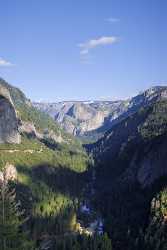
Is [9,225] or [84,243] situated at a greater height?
[9,225]

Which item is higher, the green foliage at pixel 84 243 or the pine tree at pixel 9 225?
the pine tree at pixel 9 225

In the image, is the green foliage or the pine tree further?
the green foliage

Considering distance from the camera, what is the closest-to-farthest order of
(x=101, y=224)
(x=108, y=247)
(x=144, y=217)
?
1. (x=108, y=247)
2. (x=144, y=217)
3. (x=101, y=224)

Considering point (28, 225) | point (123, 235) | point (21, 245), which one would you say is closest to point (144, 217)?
point (123, 235)

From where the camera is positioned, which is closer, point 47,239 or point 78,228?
point 47,239

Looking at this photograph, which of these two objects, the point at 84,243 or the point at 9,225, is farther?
the point at 84,243

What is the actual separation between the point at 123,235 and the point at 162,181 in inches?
1872

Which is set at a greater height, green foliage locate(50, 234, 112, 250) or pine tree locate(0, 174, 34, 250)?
pine tree locate(0, 174, 34, 250)

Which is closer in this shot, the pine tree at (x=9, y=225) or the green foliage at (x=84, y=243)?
the pine tree at (x=9, y=225)

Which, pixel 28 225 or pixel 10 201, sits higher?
pixel 10 201

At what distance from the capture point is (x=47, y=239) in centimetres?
15912

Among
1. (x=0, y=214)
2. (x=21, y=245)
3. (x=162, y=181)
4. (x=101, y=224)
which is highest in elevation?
(x=0, y=214)

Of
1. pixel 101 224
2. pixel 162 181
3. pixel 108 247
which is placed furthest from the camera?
pixel 162 181

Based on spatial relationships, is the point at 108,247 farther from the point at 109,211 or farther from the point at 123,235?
the point at 109,211
